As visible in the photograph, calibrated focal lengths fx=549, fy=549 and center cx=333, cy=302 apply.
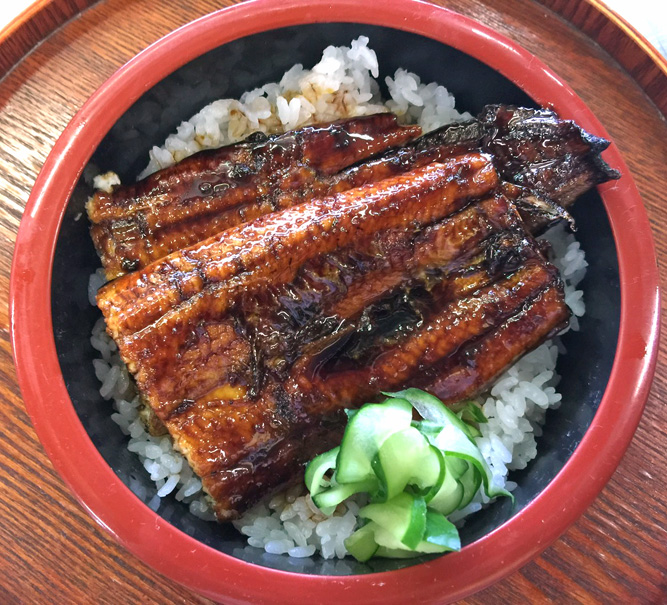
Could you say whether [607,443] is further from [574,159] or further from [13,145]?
[13,145]

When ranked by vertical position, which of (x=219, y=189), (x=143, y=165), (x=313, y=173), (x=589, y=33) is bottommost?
(x=143, y=165)

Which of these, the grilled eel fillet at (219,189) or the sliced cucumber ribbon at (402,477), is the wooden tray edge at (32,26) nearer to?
the grilled eel fillet at (219,189)

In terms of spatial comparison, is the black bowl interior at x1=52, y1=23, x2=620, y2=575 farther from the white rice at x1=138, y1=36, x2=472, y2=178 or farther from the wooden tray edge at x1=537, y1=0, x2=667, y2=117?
the wooden tray edge at x1=537, y1=0, x2=667, y2=117

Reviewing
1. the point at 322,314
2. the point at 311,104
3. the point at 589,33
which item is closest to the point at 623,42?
the point at 589,33

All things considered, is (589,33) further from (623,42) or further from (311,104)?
(311,104)

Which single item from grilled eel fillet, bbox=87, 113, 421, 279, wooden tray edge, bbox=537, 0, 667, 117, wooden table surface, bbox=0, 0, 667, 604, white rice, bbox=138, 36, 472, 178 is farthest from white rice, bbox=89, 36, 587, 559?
wooden tray edge, bbox=537, 0, 667, 117

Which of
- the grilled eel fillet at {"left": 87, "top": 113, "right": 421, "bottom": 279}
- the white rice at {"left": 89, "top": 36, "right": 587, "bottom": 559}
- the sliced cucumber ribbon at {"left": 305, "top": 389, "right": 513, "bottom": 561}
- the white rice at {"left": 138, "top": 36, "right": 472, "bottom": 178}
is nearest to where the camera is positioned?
the sliced cucumber ribbon at {"left": 305, "top": 389, "right": 513, "bottom": 561}
